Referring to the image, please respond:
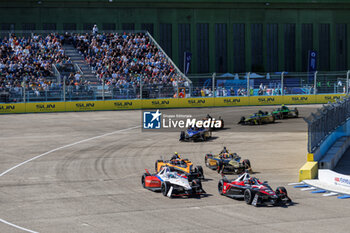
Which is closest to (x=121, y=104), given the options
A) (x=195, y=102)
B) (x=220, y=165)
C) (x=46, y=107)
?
(x=46, y=107)

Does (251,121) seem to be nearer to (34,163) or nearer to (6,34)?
(34,163)

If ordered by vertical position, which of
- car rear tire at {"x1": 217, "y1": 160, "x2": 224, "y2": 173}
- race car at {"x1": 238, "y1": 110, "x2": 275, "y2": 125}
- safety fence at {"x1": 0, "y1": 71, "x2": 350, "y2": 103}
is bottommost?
car rear tire at {"x1": 217, "y1": 160, "x2": 224, "y2": 173}

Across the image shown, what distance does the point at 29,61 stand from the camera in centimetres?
5422

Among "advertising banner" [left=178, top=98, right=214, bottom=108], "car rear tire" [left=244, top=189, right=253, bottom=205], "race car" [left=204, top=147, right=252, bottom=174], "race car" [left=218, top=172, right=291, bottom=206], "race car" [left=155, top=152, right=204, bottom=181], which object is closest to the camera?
"race car" [left=218, top=172, right=291, bottom=206]

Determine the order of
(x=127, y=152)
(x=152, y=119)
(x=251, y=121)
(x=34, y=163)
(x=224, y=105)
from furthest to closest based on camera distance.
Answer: (x=224, y=105) → (x=152, y=119) → (x=251, y=121) → (x=127, y=152) → (x=34, y=163)

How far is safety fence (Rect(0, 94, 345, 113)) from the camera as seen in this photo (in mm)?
49281

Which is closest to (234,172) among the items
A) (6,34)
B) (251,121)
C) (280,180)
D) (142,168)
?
(280,180)

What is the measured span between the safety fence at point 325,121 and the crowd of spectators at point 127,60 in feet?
68.7

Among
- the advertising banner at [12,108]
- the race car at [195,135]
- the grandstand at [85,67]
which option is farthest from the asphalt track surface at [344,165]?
the advertising banner at [12,108]

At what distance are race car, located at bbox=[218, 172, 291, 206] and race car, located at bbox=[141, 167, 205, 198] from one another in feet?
3.51

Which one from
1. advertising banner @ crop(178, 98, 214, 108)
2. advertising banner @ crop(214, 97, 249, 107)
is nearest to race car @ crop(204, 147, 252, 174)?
advertising banner @ crop(178, 98, 214, 108)

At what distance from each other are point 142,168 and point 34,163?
17.9 ft

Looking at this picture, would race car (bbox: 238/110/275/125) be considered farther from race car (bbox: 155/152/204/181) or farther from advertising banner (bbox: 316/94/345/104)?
race car (bbox: 155/152/204/181)

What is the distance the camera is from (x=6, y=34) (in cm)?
5850
